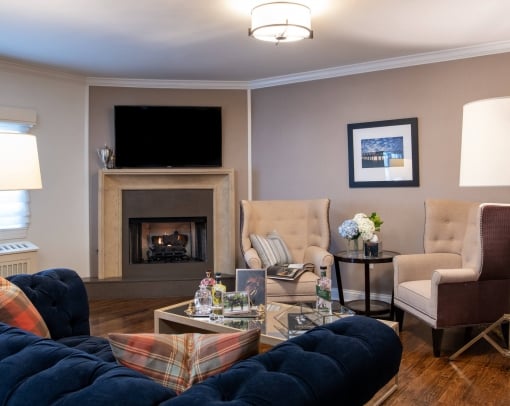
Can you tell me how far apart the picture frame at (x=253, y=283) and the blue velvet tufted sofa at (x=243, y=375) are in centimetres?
162

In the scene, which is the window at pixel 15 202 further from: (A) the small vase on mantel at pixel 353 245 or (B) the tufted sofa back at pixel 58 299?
(A) the small vase on mantel at pixel 353 245

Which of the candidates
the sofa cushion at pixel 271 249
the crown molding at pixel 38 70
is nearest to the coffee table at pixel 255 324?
the sofa cushion at pixel 271 249

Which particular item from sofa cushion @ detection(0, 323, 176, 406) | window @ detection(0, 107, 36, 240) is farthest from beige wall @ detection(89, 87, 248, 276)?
sofa cushion @ detection(0, 323, 176, 406)

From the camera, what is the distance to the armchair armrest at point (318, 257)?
3.89 m

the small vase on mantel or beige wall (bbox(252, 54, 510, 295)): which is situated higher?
beige wall (bbox(252, 54, 510, 295))

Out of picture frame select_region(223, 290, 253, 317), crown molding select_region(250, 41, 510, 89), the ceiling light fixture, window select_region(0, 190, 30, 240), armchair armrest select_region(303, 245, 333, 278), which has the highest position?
crown molding select_region(250, 41, 510, 89)

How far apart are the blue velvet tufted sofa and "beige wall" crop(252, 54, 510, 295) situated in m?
3.31

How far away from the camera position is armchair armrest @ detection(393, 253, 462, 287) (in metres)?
3.67

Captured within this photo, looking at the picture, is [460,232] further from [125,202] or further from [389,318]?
[125,202]

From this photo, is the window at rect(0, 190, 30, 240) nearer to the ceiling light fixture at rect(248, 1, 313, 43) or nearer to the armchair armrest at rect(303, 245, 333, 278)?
the armchair armrest at rect(303, 245, 333, 278)

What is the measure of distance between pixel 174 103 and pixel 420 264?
3.19 metres

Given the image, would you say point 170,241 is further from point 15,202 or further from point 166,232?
point 15,202

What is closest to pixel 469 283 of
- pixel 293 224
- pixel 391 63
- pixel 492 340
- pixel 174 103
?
pixel 492 340

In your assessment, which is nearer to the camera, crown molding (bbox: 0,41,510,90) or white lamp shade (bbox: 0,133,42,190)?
white lamp shade (bbox: 0,133,42,190)
